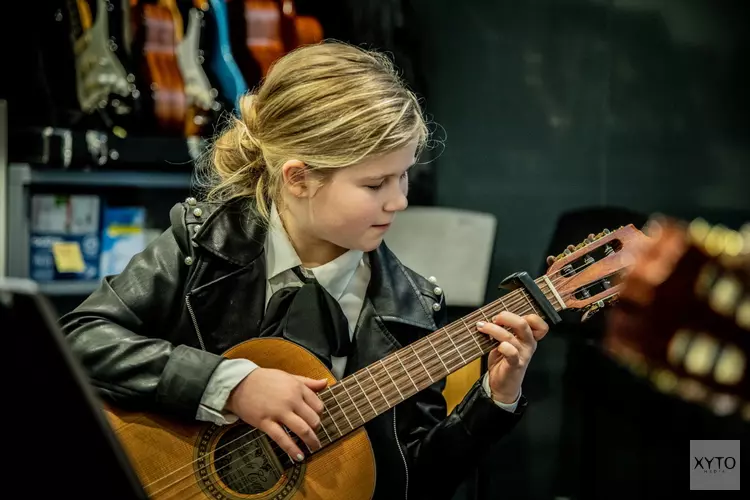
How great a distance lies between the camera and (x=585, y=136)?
2750 millimetres

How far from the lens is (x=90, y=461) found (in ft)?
2.96

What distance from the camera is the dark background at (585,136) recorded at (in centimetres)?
273

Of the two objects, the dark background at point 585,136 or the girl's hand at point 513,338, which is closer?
the girl's hand at point 513,338

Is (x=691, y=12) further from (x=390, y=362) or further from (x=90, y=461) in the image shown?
(x=90, y=461)

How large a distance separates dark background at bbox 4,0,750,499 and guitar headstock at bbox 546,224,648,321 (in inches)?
42.7

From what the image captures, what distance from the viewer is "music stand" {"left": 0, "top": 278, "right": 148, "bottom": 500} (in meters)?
0.89

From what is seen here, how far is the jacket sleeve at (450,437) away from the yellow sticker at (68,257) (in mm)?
1474

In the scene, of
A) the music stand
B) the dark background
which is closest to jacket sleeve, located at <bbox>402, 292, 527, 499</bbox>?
the music stand

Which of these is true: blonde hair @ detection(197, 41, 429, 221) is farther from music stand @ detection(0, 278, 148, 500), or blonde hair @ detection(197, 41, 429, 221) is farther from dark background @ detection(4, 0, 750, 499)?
dark background @ detection(4, 0, 750, 499)

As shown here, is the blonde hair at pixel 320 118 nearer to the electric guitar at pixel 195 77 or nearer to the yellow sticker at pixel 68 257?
the electric guitar at pixel 195 77

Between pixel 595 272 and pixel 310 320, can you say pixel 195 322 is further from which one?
pixel 595 272

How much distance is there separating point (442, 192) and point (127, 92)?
102cm

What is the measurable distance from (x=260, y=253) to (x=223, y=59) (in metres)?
1.32

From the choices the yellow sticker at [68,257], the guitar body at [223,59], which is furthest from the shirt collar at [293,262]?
the yellow sticker at [68,257]
